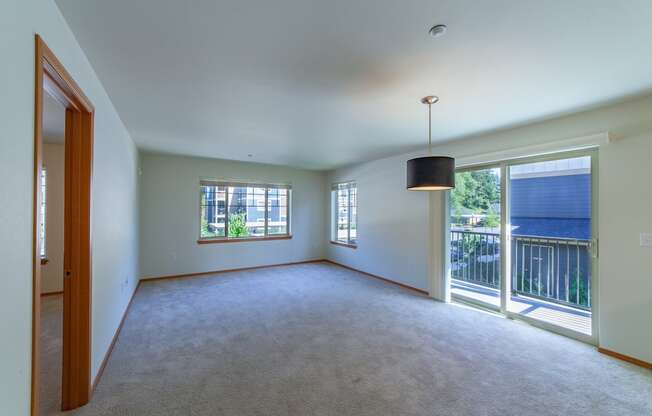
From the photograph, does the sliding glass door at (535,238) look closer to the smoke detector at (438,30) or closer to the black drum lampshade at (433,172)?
the black drum lampshade at (433,172)

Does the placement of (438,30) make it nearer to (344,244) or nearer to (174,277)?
(344,244)

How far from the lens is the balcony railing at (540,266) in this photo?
324 centimetres

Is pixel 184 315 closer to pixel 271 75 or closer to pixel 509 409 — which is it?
pixel 271 75

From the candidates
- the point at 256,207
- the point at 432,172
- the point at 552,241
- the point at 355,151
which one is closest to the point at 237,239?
the point at 256,207

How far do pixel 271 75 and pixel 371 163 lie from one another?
391cm

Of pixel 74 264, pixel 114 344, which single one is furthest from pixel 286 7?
pixel 114 344

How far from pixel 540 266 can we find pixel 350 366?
2.76m

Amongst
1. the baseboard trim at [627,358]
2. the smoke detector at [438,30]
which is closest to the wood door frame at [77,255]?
the smoke detector at [438,30]

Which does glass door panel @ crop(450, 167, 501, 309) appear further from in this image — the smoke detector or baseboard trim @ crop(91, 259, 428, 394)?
the smoke detector

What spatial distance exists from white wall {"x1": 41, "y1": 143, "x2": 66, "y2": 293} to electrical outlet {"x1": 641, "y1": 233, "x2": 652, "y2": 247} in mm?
7286

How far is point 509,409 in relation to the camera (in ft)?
6.49

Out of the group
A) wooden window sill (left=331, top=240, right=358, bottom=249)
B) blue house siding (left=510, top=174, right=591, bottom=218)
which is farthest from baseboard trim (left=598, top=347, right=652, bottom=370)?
wooden window sill (left=331, top=240, right=358, bottom=249)

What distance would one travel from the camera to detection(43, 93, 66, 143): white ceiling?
2.68 m

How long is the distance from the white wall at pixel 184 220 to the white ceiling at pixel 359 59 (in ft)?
7.67
